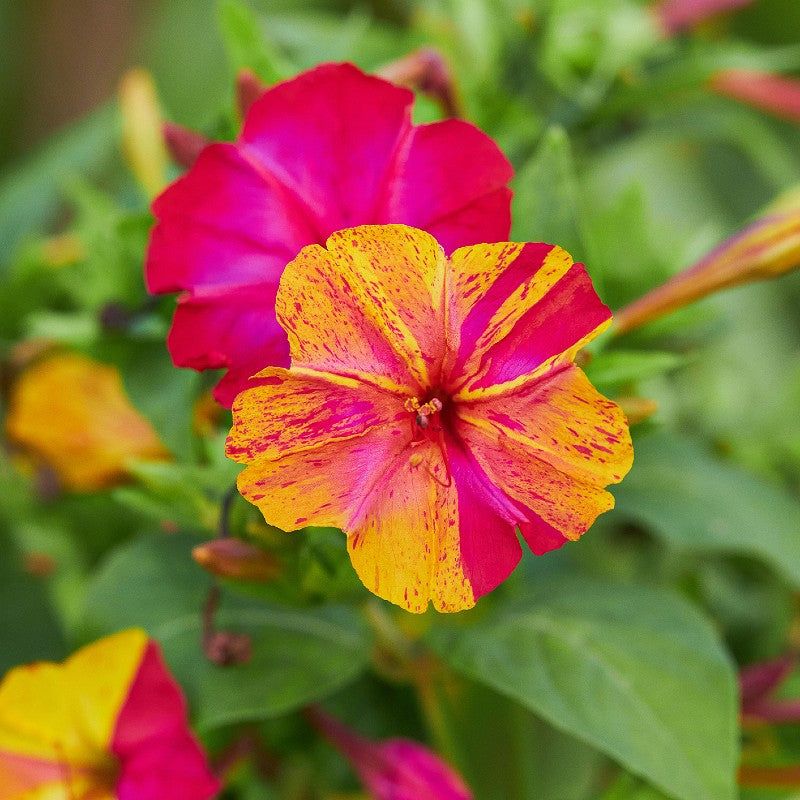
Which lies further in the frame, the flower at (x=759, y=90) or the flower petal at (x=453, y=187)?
the flower at (x=759, y=90)

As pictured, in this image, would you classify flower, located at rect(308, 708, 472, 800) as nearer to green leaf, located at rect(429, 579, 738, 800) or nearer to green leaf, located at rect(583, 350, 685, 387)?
green leaf, located at rect(429, 579, 738, 800)

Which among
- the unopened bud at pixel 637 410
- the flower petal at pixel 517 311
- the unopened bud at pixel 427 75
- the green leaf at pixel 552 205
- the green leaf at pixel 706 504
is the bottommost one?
the green leaf at pixel 706 504

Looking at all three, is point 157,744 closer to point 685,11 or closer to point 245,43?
point 245,43


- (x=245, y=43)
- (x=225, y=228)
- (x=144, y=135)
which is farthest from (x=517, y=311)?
(x=144, y=135)

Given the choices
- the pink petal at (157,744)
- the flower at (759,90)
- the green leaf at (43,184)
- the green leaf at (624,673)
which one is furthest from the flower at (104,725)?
the flower at (759,90)

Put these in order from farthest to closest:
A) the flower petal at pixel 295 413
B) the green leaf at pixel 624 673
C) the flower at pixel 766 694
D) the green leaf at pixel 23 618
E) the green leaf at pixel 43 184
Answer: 1. the green leaf at pixel 43 184
2. the green leaf at pixel 23 618
3. the flower at pixel 766 694
4. the green leaf at pixel 624 673
5. the flower petal at pixel 295 413

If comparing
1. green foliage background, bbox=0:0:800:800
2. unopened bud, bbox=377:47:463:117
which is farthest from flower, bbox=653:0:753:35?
unopened bud, bbox=377:47:463:117

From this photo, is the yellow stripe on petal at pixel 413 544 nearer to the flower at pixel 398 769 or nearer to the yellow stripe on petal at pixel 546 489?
the yellow stripe on petal at pixel 546 489
